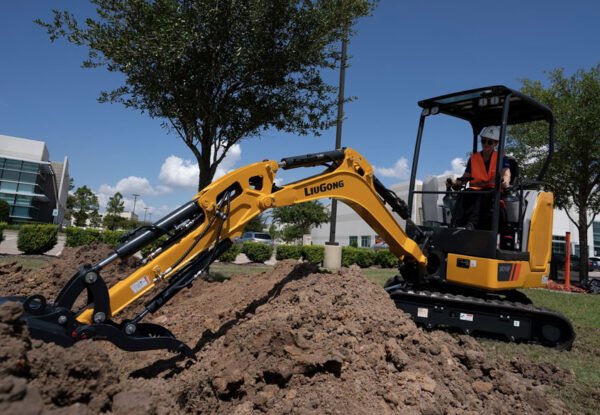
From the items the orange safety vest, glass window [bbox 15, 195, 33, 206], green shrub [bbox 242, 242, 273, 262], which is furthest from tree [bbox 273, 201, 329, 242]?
the orange safety vest

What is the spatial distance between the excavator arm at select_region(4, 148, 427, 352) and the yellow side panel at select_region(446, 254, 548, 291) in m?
1.82

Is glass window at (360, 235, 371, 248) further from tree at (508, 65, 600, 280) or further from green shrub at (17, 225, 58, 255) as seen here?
green shrub at (17, 225, 58, 255)

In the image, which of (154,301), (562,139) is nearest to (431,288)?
(154,301)

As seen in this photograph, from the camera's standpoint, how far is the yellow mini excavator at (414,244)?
403 centimetres

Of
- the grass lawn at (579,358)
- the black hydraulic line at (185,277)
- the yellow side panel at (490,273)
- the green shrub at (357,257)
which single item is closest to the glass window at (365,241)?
the green shrub at (357,257)

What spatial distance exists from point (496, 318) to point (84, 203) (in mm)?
68642

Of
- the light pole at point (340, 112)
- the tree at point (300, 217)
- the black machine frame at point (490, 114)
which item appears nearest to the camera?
the black machine frame at point (490, 114)

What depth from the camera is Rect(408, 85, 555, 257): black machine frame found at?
6.07 m

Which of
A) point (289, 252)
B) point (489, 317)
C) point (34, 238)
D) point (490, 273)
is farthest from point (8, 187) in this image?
point (490, 273)

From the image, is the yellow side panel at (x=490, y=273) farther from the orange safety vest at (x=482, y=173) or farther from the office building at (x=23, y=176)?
the office building at (x=23, y=176)

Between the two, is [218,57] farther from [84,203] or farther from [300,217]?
[84,203]

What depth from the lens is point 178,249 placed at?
4188mm

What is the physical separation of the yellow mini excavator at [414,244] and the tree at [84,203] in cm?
6532

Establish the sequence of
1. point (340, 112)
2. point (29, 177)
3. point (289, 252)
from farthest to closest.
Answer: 1. point (29, 177)
2. point (289, 252)
3. point (340, 112)
